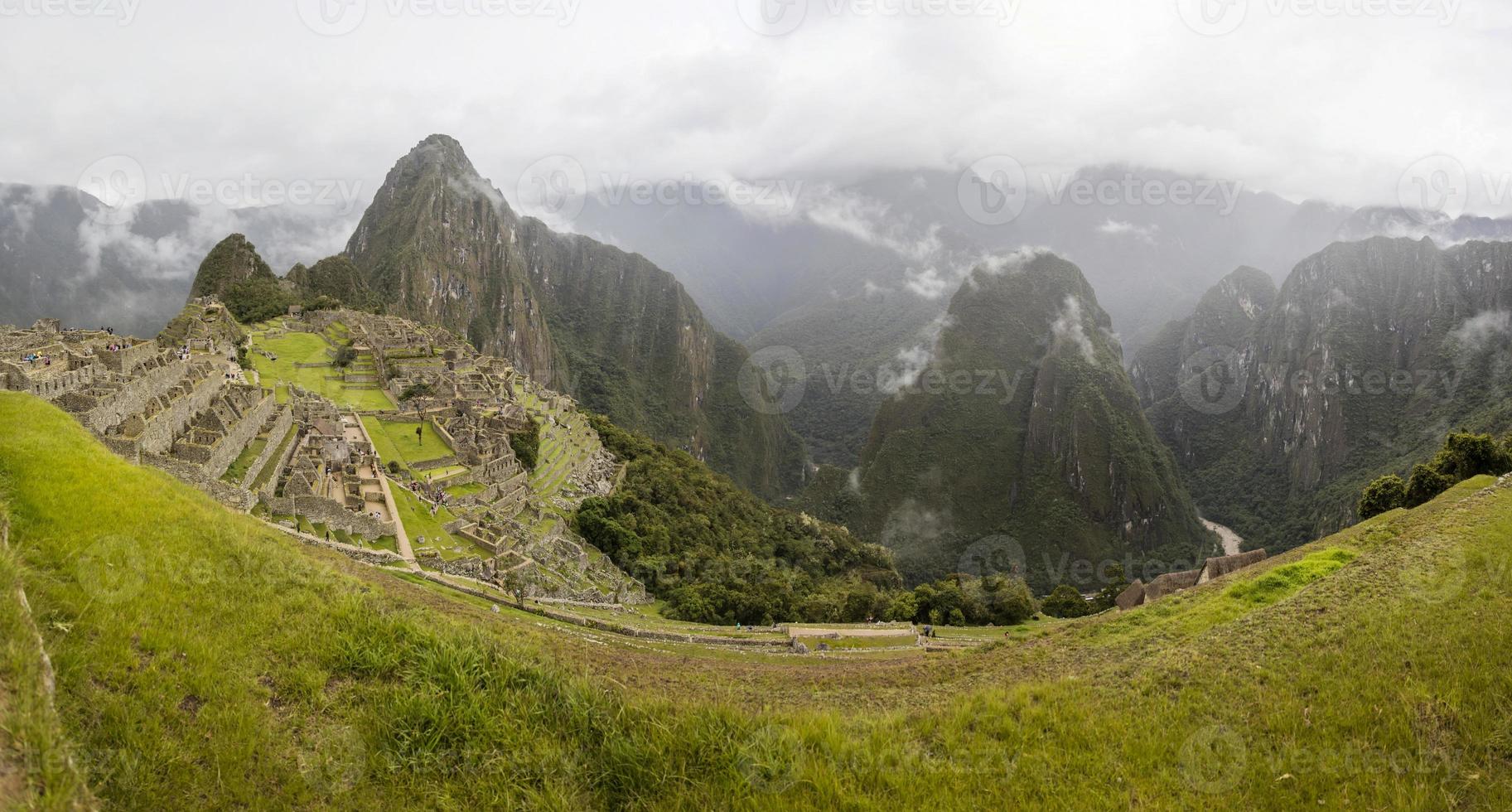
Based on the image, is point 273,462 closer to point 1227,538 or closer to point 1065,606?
point 1065,606

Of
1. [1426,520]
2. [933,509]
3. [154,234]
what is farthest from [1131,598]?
[154,234]

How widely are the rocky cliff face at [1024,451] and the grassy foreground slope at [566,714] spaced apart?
7332 cm

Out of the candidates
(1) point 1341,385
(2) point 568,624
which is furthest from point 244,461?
(1) point 1341,385

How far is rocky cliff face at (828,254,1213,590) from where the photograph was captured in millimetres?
92062

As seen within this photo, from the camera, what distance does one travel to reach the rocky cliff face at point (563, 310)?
443 feet

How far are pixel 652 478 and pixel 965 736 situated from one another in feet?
152

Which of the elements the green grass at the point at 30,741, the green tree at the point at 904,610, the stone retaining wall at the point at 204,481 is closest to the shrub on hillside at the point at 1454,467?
the green tree at the point at 904,610

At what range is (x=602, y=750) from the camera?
6.12 metres

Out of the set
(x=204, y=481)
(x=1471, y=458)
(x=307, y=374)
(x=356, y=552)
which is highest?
(x=307, y=374)

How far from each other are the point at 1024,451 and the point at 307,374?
10156cm

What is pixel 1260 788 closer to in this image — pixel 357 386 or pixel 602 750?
pixel 602 750

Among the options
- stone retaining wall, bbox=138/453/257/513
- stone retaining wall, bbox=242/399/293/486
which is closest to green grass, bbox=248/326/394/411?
stone retaining wall, bbox=242/399/293/486

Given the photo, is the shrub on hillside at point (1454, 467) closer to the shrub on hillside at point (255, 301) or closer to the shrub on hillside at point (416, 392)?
the shrub on hillside at point (416, 392)

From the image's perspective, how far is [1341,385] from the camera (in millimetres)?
120500
